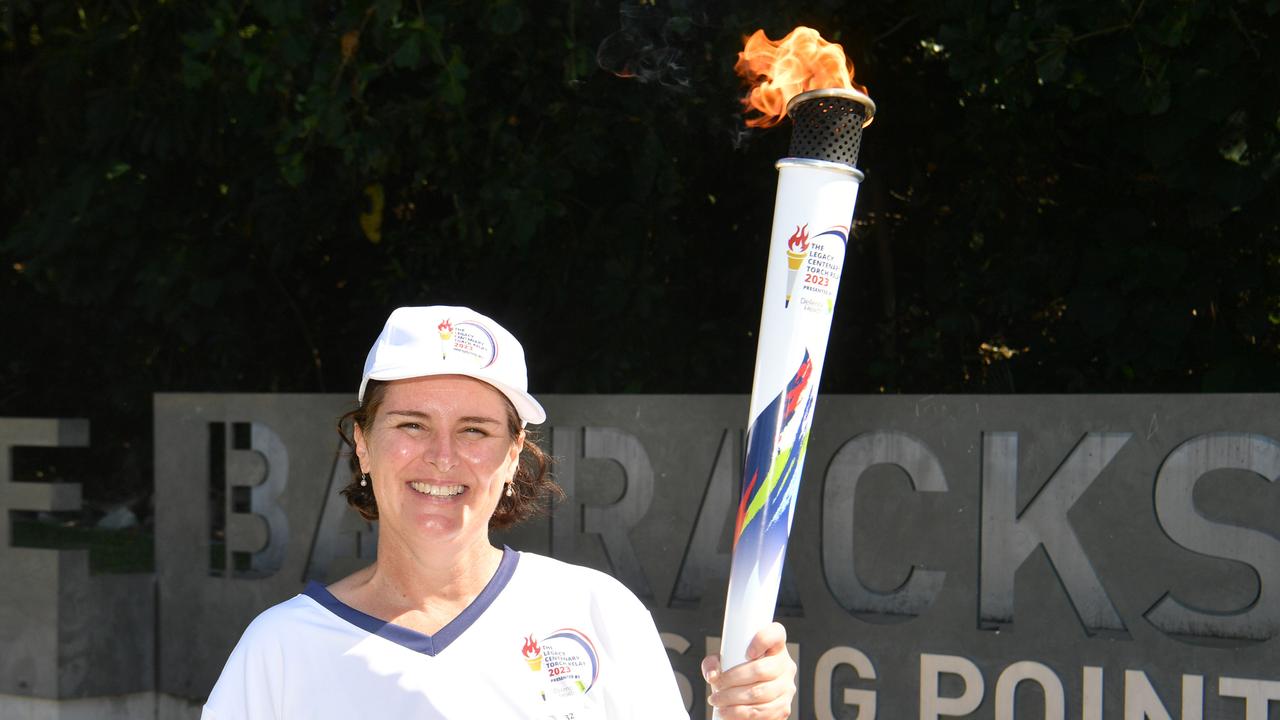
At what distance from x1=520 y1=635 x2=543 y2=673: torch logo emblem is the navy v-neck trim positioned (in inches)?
3.5

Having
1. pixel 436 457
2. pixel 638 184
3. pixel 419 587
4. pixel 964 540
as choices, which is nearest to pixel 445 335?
pixel 436 457

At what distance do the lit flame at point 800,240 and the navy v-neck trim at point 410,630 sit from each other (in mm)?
642

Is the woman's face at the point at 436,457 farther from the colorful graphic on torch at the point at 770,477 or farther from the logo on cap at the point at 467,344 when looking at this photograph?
the colorful graphic on torch at the point at 770,477

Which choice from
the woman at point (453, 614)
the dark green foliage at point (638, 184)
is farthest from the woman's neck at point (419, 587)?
the dark green foliage at point (638, 184)

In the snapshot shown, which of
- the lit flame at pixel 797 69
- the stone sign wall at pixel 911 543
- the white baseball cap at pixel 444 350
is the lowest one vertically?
the stone sign wall at pixel 911 543

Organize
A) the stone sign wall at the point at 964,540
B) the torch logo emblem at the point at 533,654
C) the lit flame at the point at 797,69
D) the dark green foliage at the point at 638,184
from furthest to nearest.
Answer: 1. the dark green foliage at the point at 638,184
2. the stone sign wall at the point at 964,540
3. the lit flame at the point at 797,69
4. the torch logo emblem at the point at 533,654

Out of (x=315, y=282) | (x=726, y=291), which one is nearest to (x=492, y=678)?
(x=726, y=291)

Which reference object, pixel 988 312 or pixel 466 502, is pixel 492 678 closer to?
pixel 466 502

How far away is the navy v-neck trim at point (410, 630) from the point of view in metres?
2.19

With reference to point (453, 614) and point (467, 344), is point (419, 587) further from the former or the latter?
point (467, 344)

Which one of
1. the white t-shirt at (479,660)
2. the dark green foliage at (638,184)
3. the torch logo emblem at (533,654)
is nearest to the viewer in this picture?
the white t-shirt at (479,660)

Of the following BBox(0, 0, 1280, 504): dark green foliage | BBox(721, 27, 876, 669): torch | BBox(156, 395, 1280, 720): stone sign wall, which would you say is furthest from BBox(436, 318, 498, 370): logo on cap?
BBox(0, 0, 1280, 504): dark green foliage

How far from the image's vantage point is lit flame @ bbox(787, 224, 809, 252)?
2.19 metres

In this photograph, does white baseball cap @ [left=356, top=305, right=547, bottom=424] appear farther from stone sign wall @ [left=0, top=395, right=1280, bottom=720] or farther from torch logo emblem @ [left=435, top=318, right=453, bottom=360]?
stone sign wall @ [left=0, top=395, right=1280, bottom=720]
